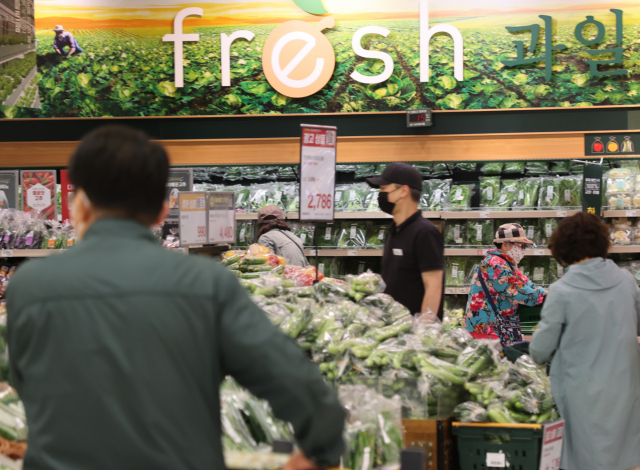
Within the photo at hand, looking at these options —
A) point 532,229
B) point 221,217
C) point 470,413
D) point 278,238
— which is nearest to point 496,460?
point 470,413

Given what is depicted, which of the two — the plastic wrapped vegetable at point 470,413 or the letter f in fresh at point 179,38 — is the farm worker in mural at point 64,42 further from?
the plastic wrapped vegetable at point 470,413

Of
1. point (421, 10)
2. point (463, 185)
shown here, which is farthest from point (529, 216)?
point (421, 10)

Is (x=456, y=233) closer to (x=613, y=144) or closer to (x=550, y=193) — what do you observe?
(x=550, y=193)

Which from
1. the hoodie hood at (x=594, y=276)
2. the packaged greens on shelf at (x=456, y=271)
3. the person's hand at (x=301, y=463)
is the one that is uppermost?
the hoodie hood at (x=594, y=276)

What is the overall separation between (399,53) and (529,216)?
7.74 feet

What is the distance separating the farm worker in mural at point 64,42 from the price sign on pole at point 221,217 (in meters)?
3.77

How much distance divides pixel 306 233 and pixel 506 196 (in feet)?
6.96

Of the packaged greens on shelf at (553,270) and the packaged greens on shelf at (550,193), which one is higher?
the packaged greens on shelf at (550,193)

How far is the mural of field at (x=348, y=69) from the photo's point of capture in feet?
20.4

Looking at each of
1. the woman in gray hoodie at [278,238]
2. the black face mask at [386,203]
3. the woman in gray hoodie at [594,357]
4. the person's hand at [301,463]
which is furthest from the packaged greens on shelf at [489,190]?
the person's hand at [301,463]

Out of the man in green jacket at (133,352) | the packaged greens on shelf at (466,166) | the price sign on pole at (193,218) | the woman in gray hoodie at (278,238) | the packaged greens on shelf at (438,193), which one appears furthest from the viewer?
the packaged greens on shelf at (466,166)

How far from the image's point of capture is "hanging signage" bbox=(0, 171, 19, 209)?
20.0 feet

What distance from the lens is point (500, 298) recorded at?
→ 4.35 m

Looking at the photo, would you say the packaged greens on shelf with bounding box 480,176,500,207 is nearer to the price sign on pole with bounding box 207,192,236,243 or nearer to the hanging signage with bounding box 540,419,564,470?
the price sign on pole with bounding box 207,192,236,243
